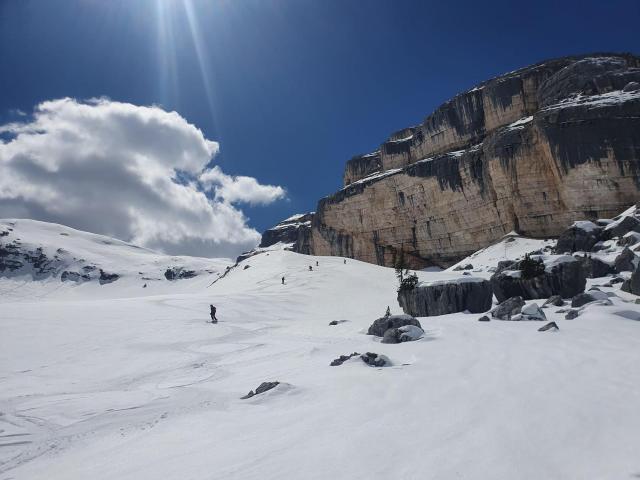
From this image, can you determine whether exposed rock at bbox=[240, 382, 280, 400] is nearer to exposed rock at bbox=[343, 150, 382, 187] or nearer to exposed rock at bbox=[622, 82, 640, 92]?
exposed rock at bbox=[622, 82, 640, 92]

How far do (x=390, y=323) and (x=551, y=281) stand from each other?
843cm

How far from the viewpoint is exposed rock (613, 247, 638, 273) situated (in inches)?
786

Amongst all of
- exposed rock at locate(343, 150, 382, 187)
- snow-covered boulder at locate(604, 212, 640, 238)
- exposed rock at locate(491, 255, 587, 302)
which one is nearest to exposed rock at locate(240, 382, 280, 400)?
exposed rock at locate(491, 255, 587, 302)

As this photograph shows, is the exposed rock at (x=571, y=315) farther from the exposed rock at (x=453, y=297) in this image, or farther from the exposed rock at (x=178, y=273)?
the exposed rock at (x=178, y=273)

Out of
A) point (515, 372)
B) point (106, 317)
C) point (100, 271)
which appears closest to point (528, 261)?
point (515, 372)

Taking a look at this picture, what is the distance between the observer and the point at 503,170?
164 ft

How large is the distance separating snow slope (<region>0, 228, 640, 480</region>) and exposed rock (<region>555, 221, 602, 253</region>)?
1610cm

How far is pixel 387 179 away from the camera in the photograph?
226 feet

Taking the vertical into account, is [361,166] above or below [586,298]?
above

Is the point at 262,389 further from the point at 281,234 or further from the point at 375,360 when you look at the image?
the point at 281,234

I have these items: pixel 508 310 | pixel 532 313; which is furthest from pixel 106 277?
pixel 532 313

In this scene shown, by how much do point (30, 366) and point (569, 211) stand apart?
49.1m

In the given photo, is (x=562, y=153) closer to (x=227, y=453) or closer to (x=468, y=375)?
(x=468, y=375)

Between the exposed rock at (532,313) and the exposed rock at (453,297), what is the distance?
3.77 metres
